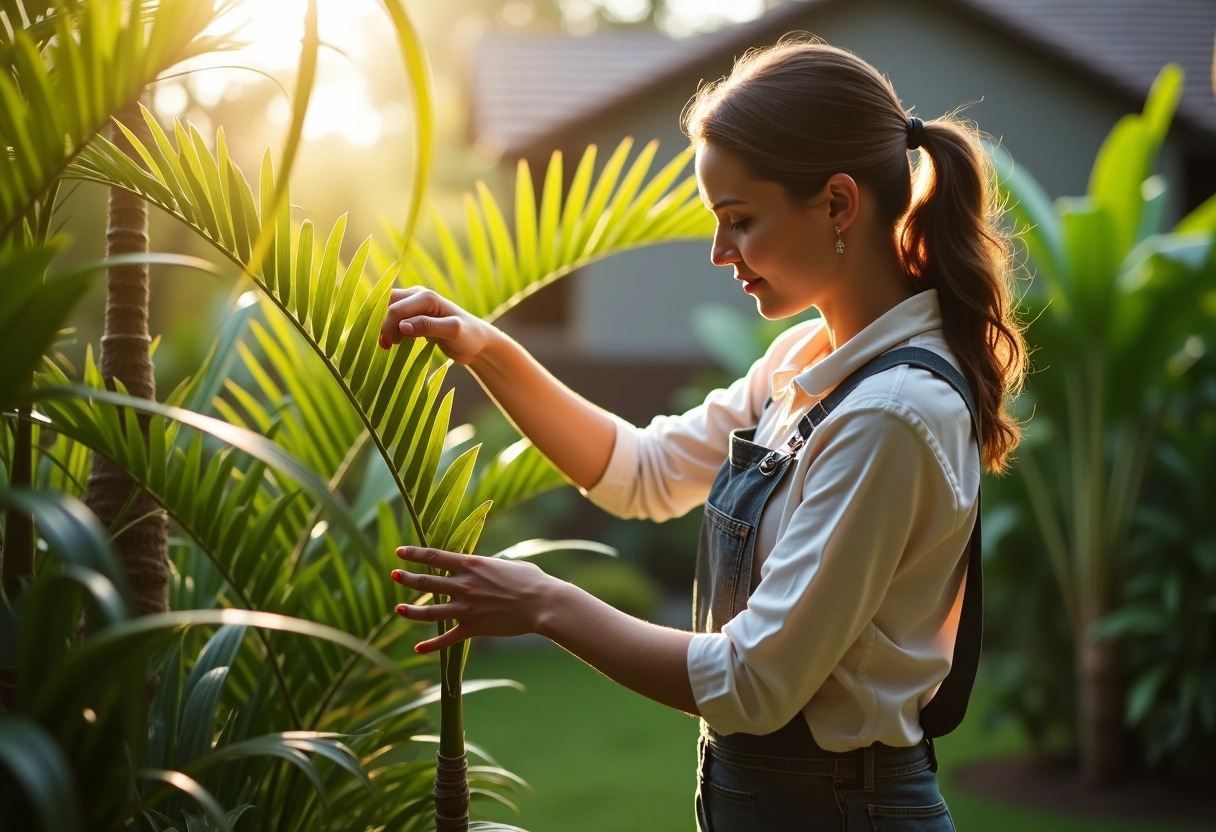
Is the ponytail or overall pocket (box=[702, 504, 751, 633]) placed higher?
the ponytail

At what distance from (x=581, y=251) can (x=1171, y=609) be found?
2.70 m

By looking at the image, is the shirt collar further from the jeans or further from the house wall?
the house wall

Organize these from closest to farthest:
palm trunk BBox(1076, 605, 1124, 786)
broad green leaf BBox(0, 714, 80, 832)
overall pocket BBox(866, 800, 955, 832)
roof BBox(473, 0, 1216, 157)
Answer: broad green leaf BBox(0, 714, 80, 832), overall pocket BBox(866, 800, 955, 832), palm trunk BBox(1076, 605, 1124, 786), roof BBox(473, 0, 1216, 157)

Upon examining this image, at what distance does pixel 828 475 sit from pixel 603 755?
370cm

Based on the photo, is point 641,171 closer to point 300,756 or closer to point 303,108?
point 303,108

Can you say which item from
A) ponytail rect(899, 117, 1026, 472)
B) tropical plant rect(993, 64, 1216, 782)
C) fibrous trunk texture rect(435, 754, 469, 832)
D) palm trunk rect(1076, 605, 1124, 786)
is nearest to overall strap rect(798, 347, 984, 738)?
ponytail rect(899, 117, 1026, 472)

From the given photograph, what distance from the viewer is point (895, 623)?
1.29 meters

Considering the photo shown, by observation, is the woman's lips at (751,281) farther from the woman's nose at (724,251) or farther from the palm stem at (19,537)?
the palm stem at (19,537)

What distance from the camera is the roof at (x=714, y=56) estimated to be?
8.61 metres

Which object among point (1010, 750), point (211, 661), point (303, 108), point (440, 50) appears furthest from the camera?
point (440, 50)

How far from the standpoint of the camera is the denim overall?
1338mm

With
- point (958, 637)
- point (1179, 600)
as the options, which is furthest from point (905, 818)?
point (1179, 600)

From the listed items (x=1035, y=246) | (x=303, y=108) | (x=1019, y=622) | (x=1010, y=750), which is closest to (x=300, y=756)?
(x=303, y=108)

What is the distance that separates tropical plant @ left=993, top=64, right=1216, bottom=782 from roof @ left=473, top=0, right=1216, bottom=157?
5.11 meters
